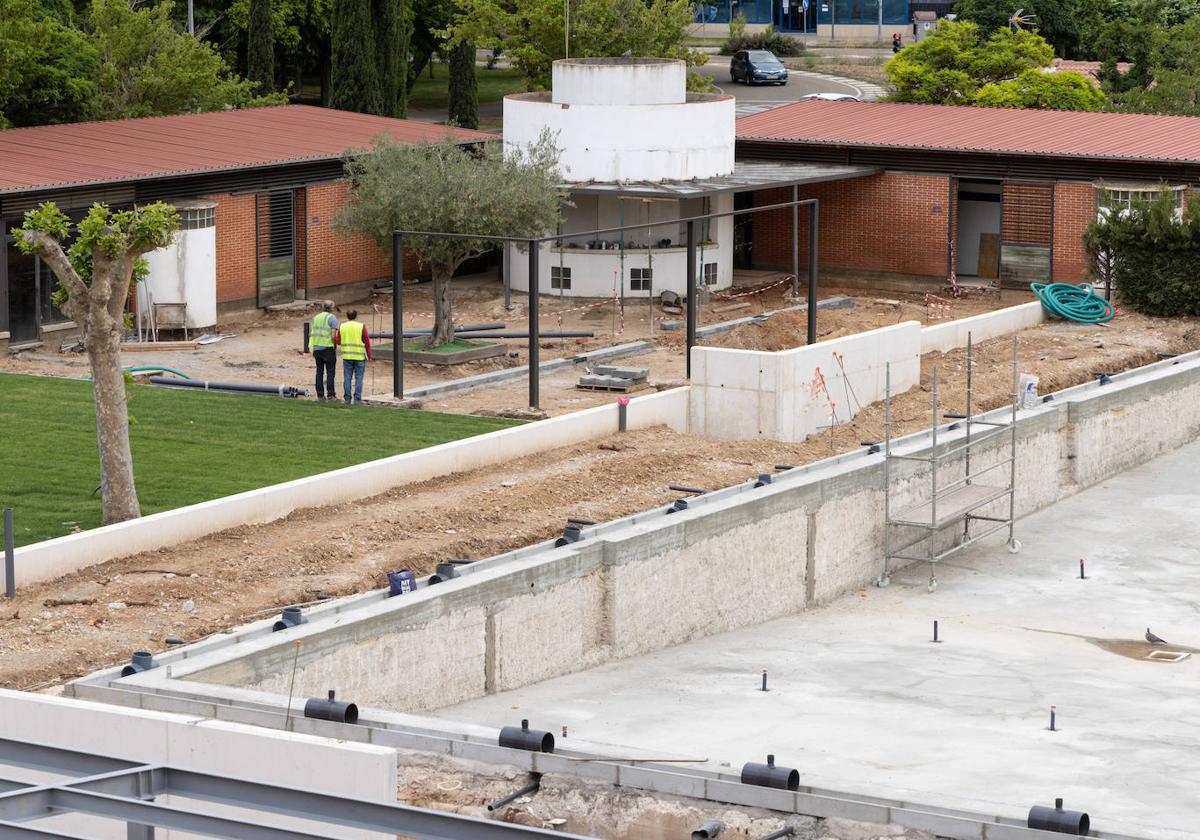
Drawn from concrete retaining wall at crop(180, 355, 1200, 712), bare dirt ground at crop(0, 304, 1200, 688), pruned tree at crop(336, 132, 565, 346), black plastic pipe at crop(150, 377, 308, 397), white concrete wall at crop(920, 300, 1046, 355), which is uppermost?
pruned tree at crop(336, 132, 565, 346)

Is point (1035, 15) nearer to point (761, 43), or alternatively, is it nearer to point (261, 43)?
point (761, 43)

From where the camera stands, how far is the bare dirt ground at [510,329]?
30.8 metres

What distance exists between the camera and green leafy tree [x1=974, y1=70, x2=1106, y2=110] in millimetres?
55219

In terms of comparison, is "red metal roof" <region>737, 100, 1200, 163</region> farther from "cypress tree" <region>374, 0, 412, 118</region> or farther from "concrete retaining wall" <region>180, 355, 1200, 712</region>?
"cypress tree" <region>374, 0, 412, 118</region>

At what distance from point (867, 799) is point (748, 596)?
11.7 meters

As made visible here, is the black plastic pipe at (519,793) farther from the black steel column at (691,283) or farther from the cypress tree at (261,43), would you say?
the cypress tree at (261,43)

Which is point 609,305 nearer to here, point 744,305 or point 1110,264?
point 744,305

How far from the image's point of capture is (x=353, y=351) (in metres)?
28.2

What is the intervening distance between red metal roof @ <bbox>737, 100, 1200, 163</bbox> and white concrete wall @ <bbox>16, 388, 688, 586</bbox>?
1439cm

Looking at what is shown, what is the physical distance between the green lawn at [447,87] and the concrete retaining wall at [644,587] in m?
45.5

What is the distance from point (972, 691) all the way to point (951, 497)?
265 inches

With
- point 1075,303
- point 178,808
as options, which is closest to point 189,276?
point 1075,303

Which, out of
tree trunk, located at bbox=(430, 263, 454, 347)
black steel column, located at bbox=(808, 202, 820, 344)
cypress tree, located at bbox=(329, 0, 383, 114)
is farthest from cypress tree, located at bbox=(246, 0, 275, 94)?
black steel column, located at bbox=(808, 202, 820, 344)

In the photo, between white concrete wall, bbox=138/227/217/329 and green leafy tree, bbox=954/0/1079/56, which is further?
green leafy tree, bbox=954/0/1079/56
